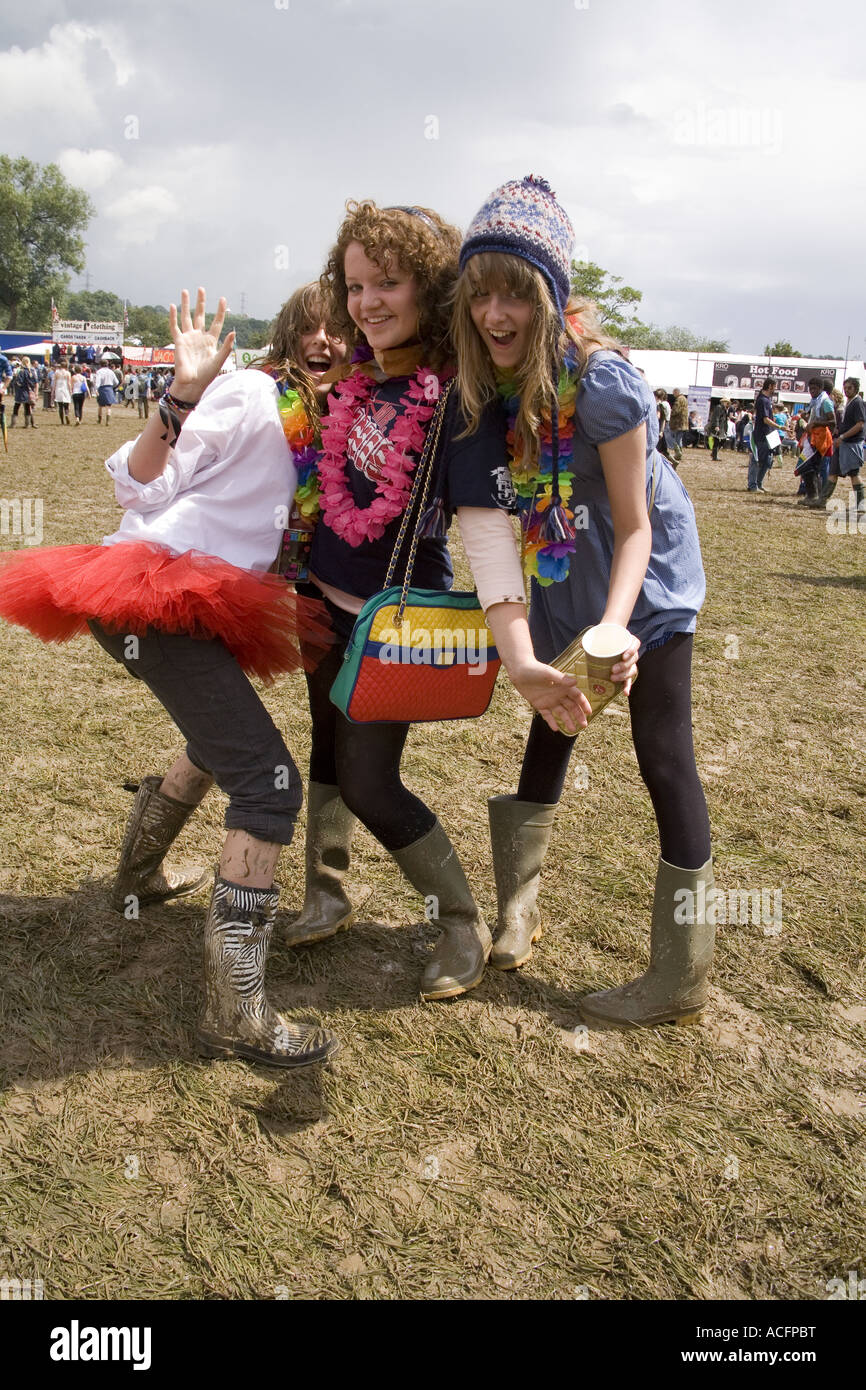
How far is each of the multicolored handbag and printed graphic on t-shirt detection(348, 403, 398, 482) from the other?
9cm

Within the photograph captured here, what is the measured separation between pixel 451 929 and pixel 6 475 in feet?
38.8

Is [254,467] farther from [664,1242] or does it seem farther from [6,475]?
[6,475]

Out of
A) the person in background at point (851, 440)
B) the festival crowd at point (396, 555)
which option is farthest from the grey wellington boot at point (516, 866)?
the person in background at point (851, 440)

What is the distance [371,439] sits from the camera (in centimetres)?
216

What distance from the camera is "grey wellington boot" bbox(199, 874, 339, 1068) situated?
222 centimetres

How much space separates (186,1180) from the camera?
A: 194 centimetres

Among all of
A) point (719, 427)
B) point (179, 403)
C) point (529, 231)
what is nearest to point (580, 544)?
point (529, 231)

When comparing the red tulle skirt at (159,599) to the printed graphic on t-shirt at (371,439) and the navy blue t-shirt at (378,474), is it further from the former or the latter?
the printed graphic on t-shirt at (371,439)

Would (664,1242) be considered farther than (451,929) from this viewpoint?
No

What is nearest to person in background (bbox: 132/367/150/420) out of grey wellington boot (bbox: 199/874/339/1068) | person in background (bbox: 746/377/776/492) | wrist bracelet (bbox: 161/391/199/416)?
person in background (bbox: 746/377/776/492)

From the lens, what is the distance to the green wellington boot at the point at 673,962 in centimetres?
237
